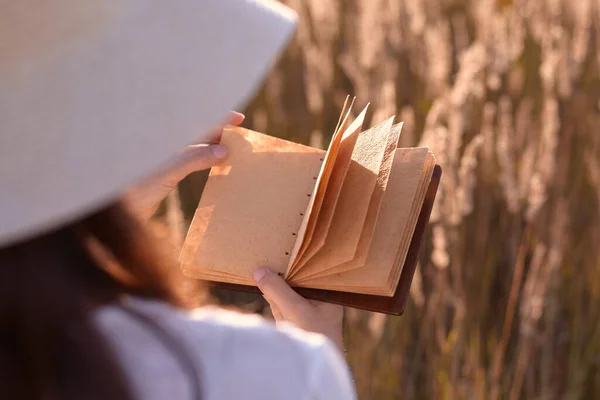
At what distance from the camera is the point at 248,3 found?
25.4 inches

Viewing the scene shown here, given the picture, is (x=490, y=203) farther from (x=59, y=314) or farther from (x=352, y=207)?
(x=59, y=314)

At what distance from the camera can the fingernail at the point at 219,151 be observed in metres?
1.17

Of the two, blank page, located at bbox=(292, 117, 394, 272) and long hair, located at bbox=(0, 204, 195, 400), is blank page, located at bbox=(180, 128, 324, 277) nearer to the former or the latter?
blank page, located at bbox=(292, 117, 394, 272)

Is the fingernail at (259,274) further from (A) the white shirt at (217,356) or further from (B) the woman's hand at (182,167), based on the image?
(A) the white shirt at (217,356)

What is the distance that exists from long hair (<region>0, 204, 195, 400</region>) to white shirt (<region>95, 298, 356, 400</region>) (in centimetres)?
2

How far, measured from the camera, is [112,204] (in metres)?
0.60

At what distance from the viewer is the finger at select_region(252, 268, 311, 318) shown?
1070 mm

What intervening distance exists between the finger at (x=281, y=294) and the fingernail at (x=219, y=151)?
0.58 ft

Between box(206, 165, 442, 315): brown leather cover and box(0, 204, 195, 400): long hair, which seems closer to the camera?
box(0, 204, 195, 400): long hair

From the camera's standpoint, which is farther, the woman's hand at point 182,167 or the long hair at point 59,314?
the woman's hand at point 182,167

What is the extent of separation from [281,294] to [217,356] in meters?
0.47

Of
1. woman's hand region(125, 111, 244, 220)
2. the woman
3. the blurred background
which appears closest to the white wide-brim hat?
the woman

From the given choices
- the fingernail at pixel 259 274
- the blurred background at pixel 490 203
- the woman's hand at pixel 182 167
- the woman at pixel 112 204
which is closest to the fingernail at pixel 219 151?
the woman's hand at pixel 182 167

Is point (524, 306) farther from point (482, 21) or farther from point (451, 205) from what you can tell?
point (482, 21)
